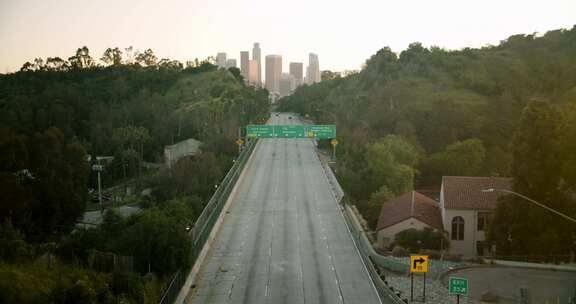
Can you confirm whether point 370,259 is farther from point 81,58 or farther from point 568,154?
point 81,58

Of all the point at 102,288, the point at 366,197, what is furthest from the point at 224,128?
the point at 102,288

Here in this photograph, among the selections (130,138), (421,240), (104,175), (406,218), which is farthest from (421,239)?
(130,138)

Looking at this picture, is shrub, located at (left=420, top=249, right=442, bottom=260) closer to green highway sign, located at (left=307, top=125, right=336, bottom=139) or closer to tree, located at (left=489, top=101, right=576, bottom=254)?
tree, located at (left=489, top=101, right=576, bottom=254)

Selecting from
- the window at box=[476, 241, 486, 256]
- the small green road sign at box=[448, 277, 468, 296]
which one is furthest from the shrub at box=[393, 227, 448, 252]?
the small green road sign at box=[448, 277, 468, 296]

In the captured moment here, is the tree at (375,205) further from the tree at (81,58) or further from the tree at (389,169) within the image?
the tree at (81,58)

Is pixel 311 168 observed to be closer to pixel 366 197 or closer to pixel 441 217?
pixel 366 197

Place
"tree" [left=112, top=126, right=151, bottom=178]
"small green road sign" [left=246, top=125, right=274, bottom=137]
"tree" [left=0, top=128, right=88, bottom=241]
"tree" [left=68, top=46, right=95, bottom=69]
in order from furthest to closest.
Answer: "tree" [left=68, top=46, right=95, bottom=69], "tree" [left=112, top=126, right=151, bottom=178], "small green road sign" [left=246, top=125, right=274, bottom=137], "tree" [left=0, top=128, right=88, bottom=241]

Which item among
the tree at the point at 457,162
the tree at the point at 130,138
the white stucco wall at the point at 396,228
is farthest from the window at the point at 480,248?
the tree at the point at 130,138
